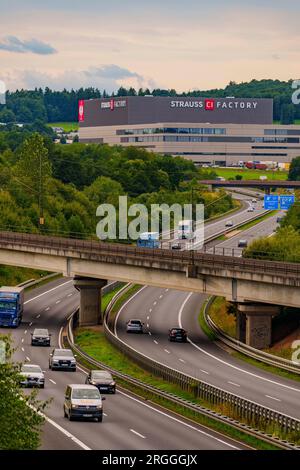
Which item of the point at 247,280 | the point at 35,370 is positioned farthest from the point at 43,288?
the point at 35,370

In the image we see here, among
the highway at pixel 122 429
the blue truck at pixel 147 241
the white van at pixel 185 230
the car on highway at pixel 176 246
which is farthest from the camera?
the white van at pixel 185 230

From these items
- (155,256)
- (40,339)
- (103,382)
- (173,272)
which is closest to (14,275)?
(155,256)

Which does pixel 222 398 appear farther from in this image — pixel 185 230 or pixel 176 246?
pixel 185 230

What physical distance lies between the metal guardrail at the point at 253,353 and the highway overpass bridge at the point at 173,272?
1841 mm

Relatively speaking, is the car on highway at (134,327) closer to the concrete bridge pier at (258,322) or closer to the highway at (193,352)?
the highway at (193,352)

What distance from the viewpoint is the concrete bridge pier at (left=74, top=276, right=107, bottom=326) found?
110938 mm

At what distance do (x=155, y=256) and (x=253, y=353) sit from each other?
1894 cm

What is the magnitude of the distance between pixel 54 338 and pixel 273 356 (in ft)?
72.8

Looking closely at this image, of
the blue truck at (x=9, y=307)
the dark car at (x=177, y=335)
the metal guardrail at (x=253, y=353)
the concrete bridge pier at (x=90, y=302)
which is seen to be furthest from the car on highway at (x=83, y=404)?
the concrete bridge pier at (x=90, y=302)

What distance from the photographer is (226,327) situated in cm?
11156

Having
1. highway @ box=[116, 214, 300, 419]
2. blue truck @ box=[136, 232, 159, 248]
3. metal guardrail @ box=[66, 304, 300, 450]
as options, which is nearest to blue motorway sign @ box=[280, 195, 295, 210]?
blue truck @ box=[136, 232, 159, 248]

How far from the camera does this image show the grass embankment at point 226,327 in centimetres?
8238

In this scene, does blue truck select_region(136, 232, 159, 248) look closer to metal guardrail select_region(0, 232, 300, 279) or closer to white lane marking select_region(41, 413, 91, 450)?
metal guardrail select_region(0, 232, 300, 279)

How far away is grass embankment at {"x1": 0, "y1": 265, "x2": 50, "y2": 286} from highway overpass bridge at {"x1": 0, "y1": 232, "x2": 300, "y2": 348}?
55.0 ft
